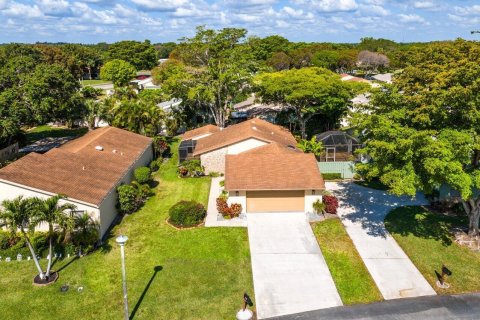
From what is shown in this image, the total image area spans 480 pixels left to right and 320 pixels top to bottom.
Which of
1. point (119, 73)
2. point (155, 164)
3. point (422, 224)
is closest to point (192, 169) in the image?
point (155, 164)

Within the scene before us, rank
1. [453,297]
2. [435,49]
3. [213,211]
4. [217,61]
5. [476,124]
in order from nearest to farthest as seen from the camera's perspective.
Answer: [453,297] < [476,124] < [435,49] < [213,211] < [217,61]

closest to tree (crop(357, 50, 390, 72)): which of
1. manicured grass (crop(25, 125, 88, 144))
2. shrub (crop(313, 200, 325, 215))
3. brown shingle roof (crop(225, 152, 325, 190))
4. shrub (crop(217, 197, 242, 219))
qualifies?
manicured grass (crop(25, 125, 88, 144))

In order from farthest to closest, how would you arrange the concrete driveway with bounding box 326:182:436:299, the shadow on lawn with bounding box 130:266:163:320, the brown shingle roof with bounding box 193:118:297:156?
the brown shingle roof with bounding box 193:118:297:156, the concrete driveway with bounding box 326:182:436:299, the shadow on lawn with bounding box 130:266:163:320

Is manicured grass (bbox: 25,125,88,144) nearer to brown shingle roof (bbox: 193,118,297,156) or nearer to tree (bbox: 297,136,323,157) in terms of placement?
brown shingle roof (bbox: 193,118,297,156)

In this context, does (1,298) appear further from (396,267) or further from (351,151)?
(351,151)

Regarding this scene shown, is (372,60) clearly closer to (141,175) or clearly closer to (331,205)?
(331,205)

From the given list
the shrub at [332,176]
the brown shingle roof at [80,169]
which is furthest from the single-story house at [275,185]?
the brown shingle roof at [80,169]

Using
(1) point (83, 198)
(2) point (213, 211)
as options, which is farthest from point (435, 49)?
(1) point (83, 198)
